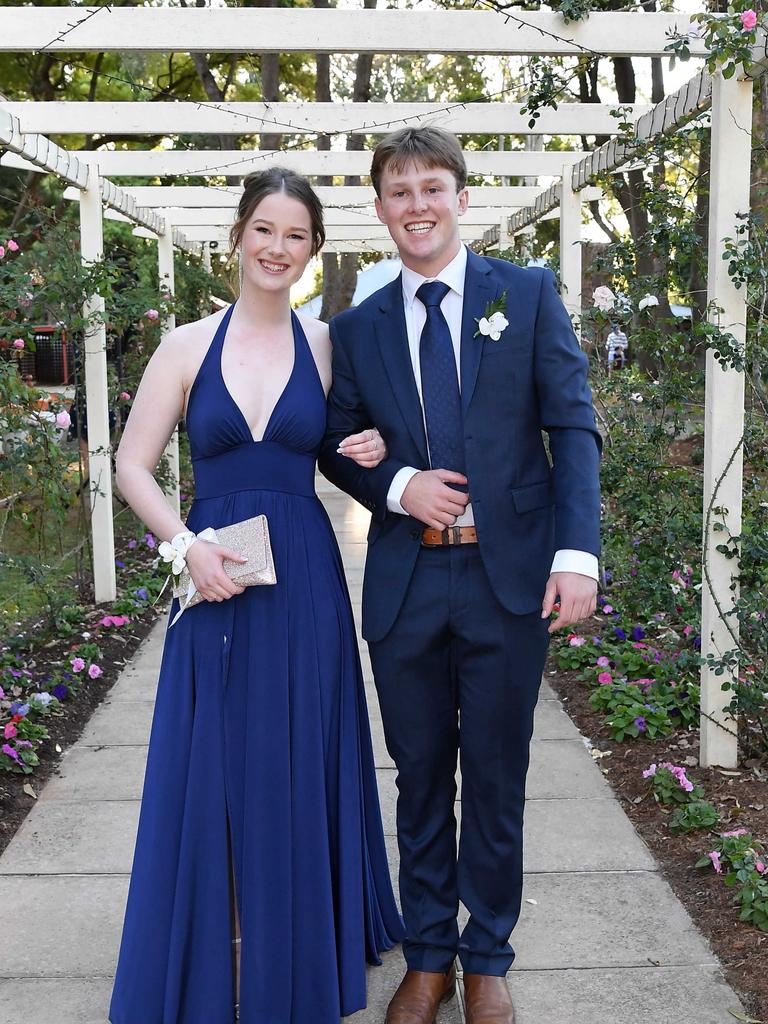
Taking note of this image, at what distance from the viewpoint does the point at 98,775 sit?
15.0 ft

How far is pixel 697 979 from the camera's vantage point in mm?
2986

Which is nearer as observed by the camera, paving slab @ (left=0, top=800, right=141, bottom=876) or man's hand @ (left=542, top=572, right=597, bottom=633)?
man's hand @ (left=542, top=572, right=597, bottom=633)

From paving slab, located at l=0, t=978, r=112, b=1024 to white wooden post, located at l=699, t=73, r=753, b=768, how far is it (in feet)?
7.85

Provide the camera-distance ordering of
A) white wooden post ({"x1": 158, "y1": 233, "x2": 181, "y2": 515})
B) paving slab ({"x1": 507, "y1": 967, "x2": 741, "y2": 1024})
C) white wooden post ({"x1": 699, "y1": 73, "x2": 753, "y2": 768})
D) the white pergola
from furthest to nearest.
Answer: white wooden post ({"x1": 158, "y1": 233, "x2": 181, "y2": 515}) → the white pergola → white wooden post ({"x1": 699, "y1": 73, "x2": 753, "y2": 768}) → paving slab ({"x1": 507, "y1": 967, "x2": 741, "y2": 1024})

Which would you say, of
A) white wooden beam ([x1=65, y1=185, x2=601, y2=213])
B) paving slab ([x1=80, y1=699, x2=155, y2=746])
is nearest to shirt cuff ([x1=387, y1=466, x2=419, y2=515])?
paving slab ([x1=80, y1=699, x2=155, y2=746])

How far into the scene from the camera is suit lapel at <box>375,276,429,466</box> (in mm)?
2684

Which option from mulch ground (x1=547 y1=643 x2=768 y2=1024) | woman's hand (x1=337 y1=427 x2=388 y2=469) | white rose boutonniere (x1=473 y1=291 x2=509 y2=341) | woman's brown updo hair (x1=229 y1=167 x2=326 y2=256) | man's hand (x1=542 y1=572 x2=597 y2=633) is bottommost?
mulch ground (x1=547 y1=643 x2=768 y2=1024)

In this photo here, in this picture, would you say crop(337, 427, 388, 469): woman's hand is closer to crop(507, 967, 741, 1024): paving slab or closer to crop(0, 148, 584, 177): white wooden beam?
crop(507, 967, 741, 1024): paving slab

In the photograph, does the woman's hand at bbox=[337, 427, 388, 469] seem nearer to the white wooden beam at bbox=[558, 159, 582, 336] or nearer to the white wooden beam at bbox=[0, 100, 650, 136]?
the white wooden beam at bbox=[0, 100, 650, 136]

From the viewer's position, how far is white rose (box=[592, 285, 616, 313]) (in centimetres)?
621

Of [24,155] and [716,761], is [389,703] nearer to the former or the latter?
[716,761]

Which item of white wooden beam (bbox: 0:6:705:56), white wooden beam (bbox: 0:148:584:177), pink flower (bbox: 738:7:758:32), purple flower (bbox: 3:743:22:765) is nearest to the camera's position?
pink flower (bbox: 738:7:758:32)

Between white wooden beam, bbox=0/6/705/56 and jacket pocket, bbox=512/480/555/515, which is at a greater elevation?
white wooden beam, bbox=0/6/705/56

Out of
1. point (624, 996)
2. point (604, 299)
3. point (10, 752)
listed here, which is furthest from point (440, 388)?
point (604, 299)
